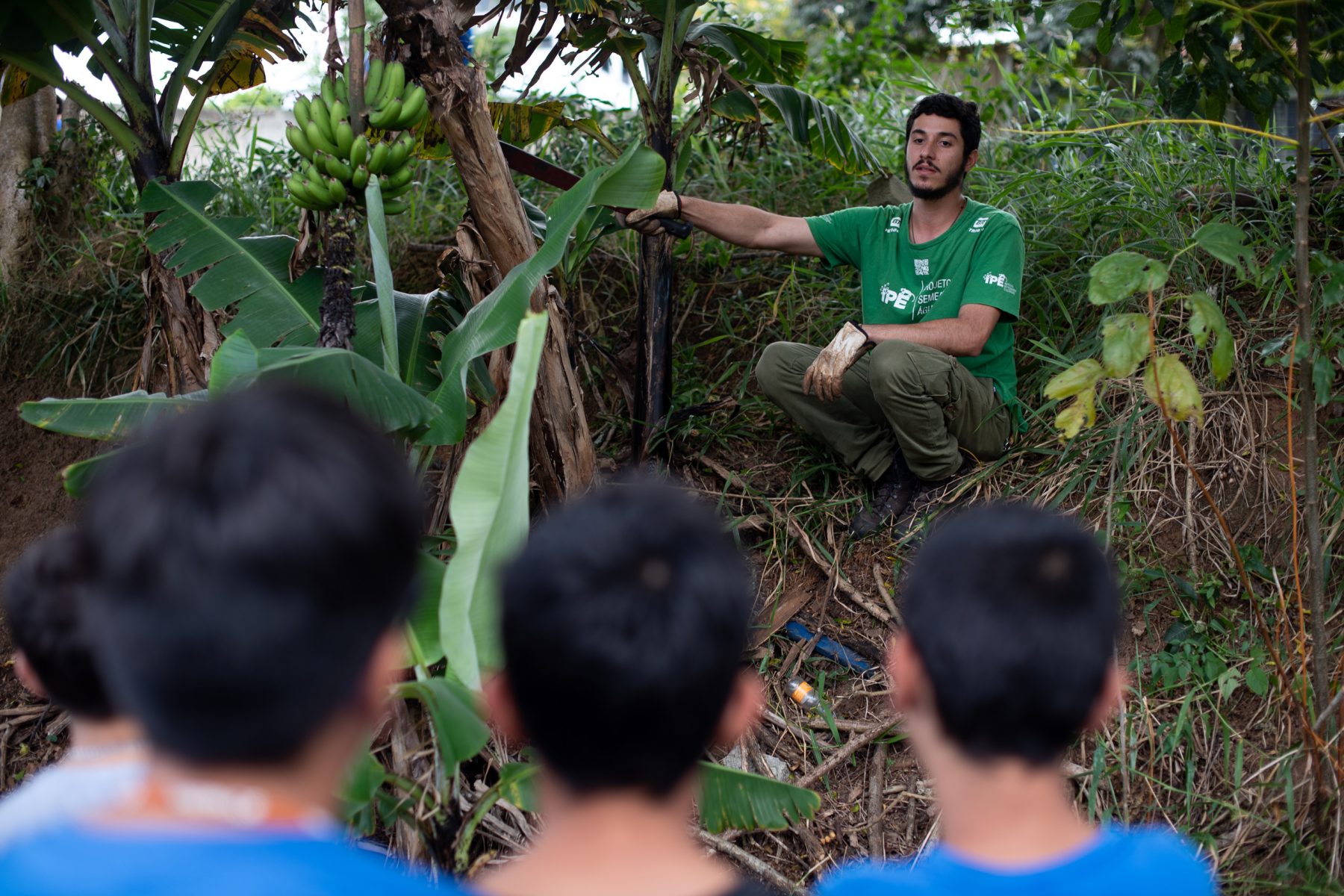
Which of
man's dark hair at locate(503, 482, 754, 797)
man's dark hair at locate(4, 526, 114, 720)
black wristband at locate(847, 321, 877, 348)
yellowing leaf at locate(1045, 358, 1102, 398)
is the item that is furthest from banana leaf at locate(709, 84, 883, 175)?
man's dark hair at locate(503, 482, 754, 797)

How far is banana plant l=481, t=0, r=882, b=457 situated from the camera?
3.79m

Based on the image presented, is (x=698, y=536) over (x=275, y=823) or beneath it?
over

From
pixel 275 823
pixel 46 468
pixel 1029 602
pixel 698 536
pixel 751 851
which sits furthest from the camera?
pixel 46 468

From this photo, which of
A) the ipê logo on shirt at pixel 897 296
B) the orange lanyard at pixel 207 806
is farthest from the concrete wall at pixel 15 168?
the orange lanyard at pixel 207 806

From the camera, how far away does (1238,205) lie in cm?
426

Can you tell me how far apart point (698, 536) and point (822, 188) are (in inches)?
172

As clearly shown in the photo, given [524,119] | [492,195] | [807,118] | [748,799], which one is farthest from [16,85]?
[748,799]

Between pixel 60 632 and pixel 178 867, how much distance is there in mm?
916

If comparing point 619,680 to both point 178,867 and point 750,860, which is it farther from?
point 750,860

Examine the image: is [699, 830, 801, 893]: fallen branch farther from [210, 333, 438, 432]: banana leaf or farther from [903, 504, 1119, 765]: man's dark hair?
[903, 504, 1119, 765]: man's dark hair

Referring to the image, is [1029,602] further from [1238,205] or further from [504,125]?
[1238,205]

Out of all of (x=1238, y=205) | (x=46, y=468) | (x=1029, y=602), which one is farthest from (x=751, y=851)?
(x=46, y=468)

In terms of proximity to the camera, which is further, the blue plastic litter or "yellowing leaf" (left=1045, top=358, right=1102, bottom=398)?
the blue plastic litter

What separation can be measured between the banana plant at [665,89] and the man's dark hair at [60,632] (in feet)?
8.35
